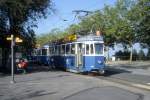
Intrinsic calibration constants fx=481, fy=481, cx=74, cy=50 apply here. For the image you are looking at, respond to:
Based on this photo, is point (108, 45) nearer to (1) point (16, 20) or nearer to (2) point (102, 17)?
(2) point (102, 17)

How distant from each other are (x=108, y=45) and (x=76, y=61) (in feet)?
160

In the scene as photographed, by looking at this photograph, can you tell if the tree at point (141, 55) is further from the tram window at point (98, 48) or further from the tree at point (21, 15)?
the tram window at point (98, 48)

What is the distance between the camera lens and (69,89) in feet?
77.7

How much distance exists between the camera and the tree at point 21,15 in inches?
1487

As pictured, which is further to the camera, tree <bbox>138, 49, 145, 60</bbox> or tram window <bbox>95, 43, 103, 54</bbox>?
tree <bbox>138, 49, 145, 60</bbox>

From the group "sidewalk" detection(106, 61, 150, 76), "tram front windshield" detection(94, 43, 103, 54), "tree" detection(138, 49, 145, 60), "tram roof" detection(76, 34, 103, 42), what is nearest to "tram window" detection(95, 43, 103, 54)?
"tram front windshield" detection(94, 43, 103, 54)

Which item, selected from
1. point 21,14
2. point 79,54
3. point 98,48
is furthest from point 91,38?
point 21,14

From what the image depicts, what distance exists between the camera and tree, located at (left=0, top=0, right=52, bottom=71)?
124 ft

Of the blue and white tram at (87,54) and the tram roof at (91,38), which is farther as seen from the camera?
the tram roof at (91,38)

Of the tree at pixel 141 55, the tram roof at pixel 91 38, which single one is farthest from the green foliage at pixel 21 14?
the tree at pixel 141 55

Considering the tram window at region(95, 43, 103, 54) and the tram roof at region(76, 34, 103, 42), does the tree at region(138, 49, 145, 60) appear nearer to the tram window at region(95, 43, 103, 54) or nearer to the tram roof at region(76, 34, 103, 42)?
the tram roof at region(76, 34, 103, 42)

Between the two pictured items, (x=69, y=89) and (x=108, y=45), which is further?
(x=108, y=45)

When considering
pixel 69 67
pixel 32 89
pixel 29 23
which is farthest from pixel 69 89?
pixel 29 23

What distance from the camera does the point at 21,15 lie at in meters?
38.6
